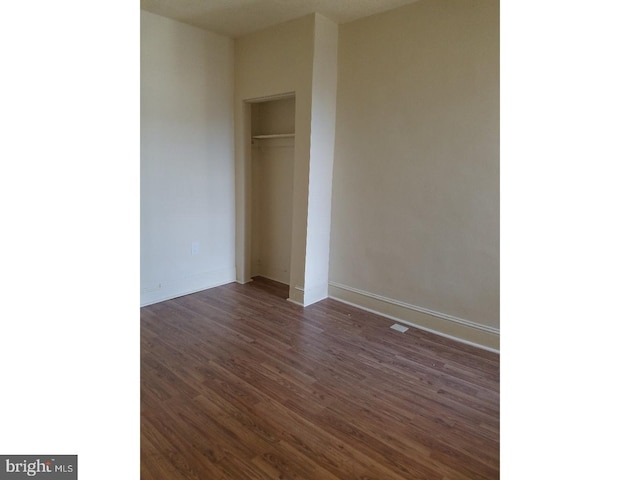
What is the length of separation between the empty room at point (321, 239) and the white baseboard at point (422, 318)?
0.02 metres

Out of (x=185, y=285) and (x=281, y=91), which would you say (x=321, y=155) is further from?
(x=185, y=285)

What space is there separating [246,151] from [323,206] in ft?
3.87

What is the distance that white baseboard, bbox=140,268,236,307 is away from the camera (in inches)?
145

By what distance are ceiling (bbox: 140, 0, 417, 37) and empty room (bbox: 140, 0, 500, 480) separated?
0.02 m

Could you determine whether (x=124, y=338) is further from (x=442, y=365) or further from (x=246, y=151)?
(x=246, y=151)

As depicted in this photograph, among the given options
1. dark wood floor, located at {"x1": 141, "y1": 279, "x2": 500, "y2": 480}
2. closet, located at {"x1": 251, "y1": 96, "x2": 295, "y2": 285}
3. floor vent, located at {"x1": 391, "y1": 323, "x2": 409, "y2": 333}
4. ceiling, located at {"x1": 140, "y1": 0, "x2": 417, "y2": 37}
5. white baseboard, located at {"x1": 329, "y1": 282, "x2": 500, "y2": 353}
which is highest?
ceiling, located at {"x1": 140, "y1": 0, "x2": 417, "y2": 37}

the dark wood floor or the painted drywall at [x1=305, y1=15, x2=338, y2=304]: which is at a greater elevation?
the painted drywall at [x1=305, y1=15, x2=338, y2=304]

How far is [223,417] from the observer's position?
202cm

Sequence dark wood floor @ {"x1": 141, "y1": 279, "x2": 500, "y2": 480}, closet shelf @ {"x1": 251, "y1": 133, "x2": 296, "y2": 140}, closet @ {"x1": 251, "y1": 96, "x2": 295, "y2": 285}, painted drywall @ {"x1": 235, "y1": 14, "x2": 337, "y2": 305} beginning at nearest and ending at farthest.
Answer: dark wood floor @ {"x1": 141, "y1": 279, "x2": 500, "y2": 480} → painted drywall @ {"x1": 235, "y1": 14, "x2": 337, "y2": 305} → closet shelf @ {"x1": 251, "y1": 133, "x2": 296, "y2": 140} → closet @ {"x1": 251, "y1": 96, "x2": 295, "y2": 285}

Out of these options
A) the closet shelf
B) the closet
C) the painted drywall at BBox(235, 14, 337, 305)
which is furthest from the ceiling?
the closet shelf

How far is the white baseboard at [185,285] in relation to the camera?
3684mm

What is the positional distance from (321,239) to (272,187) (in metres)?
1.04

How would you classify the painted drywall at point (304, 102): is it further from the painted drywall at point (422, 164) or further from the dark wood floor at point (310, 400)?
the dark wood floor at point (310, 400)

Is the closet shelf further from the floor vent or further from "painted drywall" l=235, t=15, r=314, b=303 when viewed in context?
the floor vent
